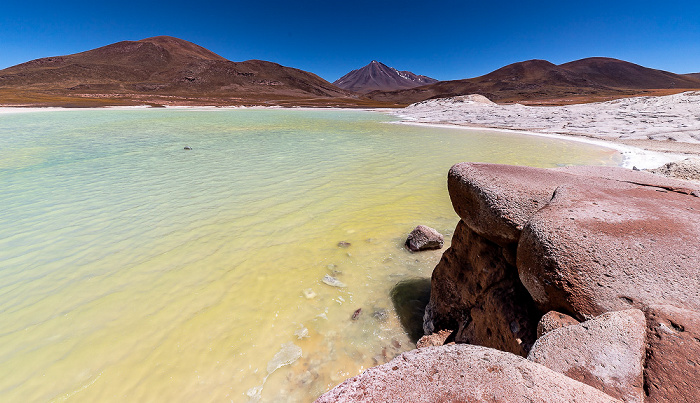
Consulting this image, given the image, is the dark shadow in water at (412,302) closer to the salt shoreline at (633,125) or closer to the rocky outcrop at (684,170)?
the rocky outcrop at (684,170)

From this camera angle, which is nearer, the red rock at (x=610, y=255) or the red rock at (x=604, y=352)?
the red rock at (x=604, y=352)

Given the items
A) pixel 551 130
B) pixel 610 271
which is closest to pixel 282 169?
pixel 610 271

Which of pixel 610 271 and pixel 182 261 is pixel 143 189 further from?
pixel 610 271

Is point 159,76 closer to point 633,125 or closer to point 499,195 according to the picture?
point 633,125

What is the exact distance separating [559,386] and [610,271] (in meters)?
1.22

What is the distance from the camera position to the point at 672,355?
1.48 m

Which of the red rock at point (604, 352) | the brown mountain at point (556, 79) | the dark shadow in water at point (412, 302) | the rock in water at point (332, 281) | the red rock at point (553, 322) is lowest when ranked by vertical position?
the dark shadow in water at point (412, 302)

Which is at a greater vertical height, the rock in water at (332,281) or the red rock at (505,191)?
the red rock at (505,191)

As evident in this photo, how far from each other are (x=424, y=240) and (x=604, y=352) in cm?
393

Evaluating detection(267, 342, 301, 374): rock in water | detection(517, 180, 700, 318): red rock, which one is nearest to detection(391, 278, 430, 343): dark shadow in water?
detection(267, 342, 301, 374): rock in water

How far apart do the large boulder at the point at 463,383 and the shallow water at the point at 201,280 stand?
188 centimetres

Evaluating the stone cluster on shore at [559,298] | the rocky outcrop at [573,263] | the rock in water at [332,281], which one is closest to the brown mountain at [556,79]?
the rock in water at [332,281]

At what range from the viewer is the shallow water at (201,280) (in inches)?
122

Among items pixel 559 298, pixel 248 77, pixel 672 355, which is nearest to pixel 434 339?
pixel 559 298
